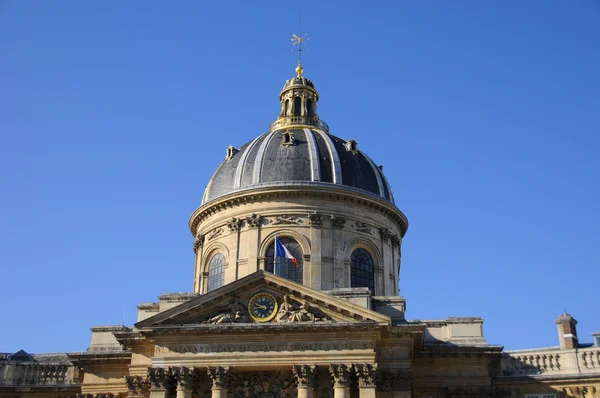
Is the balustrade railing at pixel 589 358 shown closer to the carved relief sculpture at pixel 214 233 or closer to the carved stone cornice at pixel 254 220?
the carved stone cornice at pixel 254 220

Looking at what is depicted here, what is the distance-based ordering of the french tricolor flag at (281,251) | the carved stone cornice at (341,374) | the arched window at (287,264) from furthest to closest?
the arched window at (287,264)
the french tricolor flag at (281,251)
the carved stone cornice at (341,374)

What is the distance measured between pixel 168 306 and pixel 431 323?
12.6 m

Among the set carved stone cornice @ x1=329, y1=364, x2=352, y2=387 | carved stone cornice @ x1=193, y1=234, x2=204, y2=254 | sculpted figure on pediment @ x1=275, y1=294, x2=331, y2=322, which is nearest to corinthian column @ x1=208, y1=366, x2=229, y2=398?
sculpted figure on pediment @ x1=275, y1=294, x2=331, y2=322

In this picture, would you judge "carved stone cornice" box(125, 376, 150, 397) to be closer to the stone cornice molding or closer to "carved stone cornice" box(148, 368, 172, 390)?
"carved stone cornice" box(148, 368, 172, 390)

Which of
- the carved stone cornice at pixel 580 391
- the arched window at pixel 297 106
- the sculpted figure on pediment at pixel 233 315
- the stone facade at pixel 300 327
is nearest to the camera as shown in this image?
the stone facade at pixel 300 327

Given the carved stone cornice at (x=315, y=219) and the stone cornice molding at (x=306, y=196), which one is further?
the stone cornice molding at (x=306, y=196)

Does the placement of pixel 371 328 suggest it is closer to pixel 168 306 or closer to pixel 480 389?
pixel 480 389

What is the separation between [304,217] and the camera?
47094mm

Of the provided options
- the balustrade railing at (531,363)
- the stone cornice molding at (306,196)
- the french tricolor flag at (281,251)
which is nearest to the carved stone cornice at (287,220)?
the stone cornice molding at (306,196)

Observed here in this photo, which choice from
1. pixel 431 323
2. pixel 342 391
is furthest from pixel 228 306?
pixel 431 323

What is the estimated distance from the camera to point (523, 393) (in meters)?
40.1

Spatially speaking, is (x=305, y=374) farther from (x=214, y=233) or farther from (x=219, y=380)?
(x=214, y=233)

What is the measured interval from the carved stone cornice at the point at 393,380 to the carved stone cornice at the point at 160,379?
359 inches

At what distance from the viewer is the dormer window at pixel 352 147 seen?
50.9 meters
